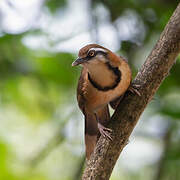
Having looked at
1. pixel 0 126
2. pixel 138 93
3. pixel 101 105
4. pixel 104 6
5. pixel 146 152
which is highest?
pixel 0 126

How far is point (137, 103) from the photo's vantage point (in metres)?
2.84

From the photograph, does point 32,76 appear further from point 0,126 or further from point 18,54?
point 0,126

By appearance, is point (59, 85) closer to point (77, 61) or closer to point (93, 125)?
point (93, 125)

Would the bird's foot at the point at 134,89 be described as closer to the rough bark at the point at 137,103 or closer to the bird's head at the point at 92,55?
the rough bark at the point at 137,103

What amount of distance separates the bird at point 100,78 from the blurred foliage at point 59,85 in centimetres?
90

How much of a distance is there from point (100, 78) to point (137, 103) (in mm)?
656

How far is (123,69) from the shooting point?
3.35m

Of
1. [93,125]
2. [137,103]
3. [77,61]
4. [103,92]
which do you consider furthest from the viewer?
[93,125]

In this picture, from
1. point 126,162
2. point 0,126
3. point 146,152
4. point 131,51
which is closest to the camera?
point 131,51

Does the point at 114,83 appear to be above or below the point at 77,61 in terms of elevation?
below

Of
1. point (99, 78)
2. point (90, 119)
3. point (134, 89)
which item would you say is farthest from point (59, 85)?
point (134, 89)

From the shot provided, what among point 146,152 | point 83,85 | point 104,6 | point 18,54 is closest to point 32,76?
point 18,54

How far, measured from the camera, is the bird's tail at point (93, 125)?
3.60 meters

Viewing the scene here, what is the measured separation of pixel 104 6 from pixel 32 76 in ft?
3.84
